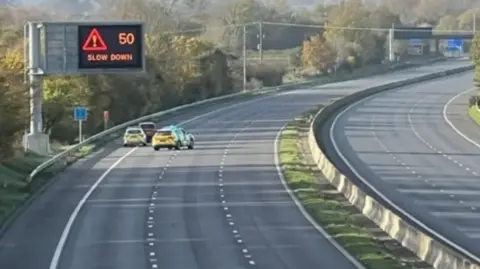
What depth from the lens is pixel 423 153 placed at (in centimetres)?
6719

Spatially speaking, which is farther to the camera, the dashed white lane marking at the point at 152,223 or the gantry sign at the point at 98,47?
the gantry sign at the point at 98,47

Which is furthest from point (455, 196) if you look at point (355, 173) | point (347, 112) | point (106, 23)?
point (347, 112)

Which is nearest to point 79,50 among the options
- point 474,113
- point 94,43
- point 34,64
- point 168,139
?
point 94,43

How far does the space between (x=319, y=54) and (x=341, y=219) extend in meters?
127

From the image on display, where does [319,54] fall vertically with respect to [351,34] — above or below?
below

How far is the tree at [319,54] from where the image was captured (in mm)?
163500

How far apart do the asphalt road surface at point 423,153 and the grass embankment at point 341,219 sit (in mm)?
A: 2165

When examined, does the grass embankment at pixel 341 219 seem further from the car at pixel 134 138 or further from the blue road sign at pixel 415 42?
the blue road sign at pixel 415 42

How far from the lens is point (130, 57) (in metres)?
56.3

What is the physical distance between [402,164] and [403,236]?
27778mm

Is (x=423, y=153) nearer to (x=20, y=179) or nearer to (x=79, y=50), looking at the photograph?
(x=79, y=50)

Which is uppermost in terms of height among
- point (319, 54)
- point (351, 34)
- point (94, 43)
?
point (94, 43)

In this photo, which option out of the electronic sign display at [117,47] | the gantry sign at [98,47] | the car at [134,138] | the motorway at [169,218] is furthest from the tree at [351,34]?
the electronic sign display at [117,47]

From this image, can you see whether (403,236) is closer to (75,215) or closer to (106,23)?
(75,215)
